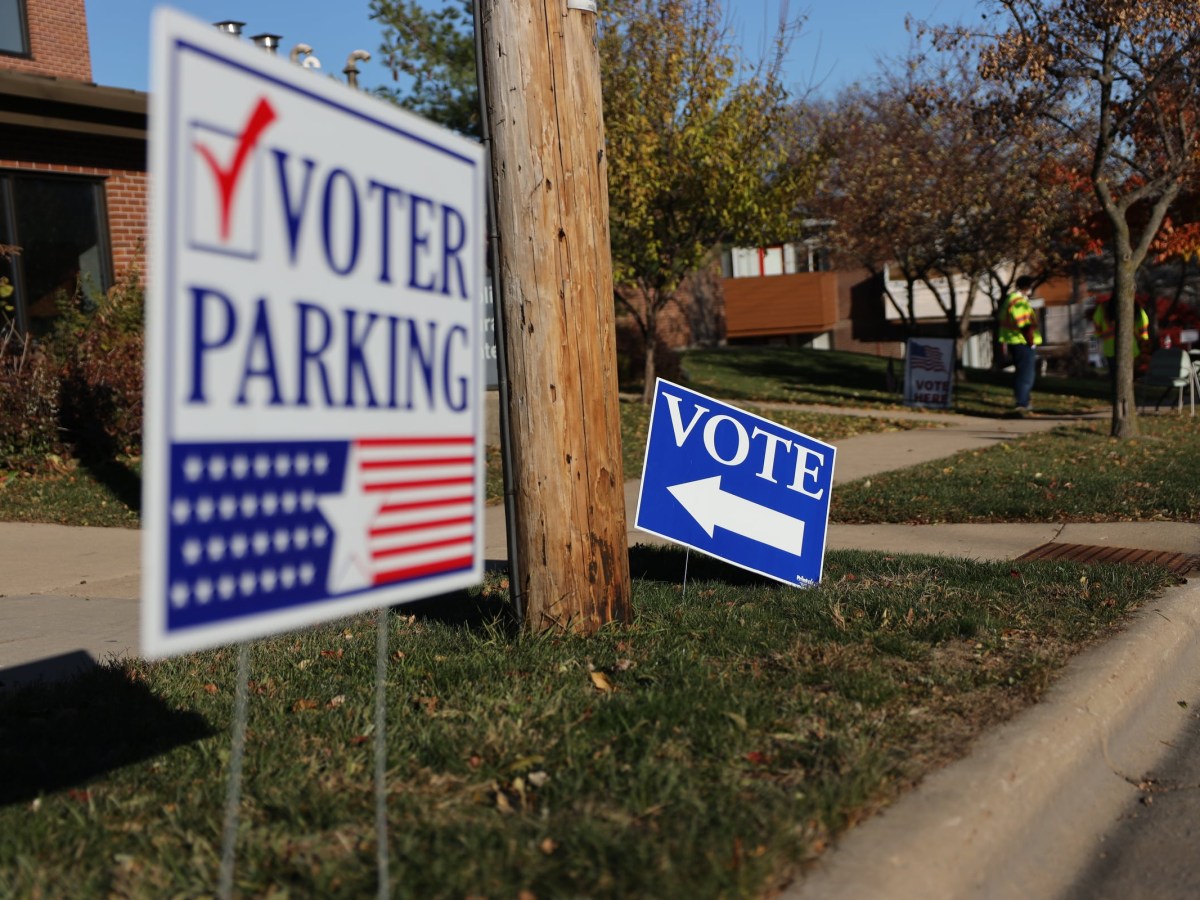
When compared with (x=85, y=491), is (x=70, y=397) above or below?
above

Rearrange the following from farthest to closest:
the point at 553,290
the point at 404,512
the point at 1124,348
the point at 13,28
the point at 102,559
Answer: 1. the point at 13,28
2. the point at 1124,348
3. the point at 102,559
4. the point at 553,290
5. the point at 404,512

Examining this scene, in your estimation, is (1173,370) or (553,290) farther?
(1173,370)

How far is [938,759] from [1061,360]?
4150cm

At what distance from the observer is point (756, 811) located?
123 inches

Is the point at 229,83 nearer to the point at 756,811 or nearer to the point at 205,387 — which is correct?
the point at 205,387

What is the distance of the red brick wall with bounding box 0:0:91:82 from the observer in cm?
1636

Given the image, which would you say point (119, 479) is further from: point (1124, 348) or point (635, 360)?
point (635, 360)

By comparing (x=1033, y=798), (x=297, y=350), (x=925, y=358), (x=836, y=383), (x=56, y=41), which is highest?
(x=56, y=41)

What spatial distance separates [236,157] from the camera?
232cm

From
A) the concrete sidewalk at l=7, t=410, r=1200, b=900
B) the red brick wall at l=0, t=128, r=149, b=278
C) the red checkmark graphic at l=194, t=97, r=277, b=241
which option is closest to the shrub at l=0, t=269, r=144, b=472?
the red brick wall at l=0, t=128, r=149, b=278

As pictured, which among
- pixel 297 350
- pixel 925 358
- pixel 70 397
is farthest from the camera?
pixel 925 358

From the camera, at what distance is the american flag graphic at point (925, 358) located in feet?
65.0

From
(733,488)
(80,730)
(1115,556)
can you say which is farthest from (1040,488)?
(80,730)

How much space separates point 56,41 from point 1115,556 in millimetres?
15528
